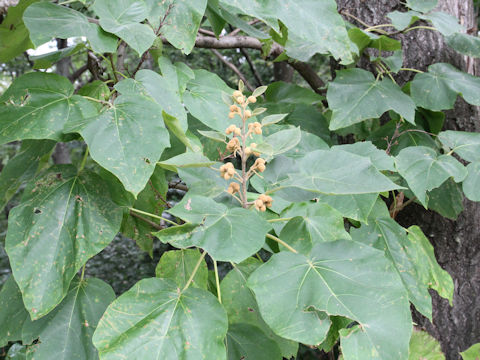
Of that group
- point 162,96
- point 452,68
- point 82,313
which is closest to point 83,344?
point 82,313

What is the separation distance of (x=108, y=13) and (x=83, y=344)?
2.50 feet

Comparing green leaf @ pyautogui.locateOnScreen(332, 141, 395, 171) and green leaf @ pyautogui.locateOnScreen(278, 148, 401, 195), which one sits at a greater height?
green leaf @ pyautogui.locateOnScreen(278, 148, 401, 195)

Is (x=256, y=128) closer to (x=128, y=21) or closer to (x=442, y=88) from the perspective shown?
(x=128, y=21)

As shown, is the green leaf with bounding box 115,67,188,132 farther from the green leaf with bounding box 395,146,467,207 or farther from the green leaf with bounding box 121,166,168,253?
the green leaf with bounding box 395,146,467,207

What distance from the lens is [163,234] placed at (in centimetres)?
82

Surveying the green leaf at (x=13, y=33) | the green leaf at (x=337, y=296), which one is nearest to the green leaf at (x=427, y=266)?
the green leaf at (x=337, y=296)

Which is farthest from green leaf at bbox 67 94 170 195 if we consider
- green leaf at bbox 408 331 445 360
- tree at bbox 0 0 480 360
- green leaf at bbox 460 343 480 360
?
green leaf at bbox 460 343 480 360

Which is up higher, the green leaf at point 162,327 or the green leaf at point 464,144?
the green leaf at point 162,327

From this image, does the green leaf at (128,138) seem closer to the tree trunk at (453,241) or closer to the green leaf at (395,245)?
the green leaf at (395,245)

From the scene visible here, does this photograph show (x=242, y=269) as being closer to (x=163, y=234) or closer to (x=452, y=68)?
(x=163, y=234)

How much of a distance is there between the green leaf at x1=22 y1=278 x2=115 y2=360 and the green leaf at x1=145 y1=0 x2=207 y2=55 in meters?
0.62

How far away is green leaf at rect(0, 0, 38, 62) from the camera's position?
1198 millimetres

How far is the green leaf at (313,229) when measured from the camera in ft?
2.95

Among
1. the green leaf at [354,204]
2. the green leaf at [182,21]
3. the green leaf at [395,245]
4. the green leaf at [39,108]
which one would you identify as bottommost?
the green leaf at [395,245]
